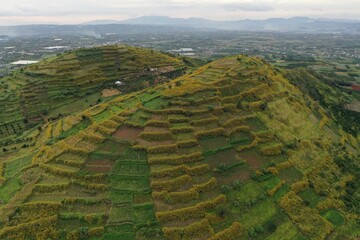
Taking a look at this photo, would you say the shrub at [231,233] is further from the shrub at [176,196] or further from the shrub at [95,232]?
the shrub at [95,232]

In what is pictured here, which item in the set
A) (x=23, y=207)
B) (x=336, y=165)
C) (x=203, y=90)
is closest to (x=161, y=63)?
(x=203, y=90)

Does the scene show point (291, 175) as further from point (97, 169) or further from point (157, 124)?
point (97, 169)

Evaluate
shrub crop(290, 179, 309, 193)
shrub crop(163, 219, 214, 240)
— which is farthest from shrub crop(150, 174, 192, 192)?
shrub crop(290, 179, 309, 193)

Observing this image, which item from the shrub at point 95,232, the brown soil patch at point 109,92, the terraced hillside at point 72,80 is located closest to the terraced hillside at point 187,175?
the shrub at point 95,232

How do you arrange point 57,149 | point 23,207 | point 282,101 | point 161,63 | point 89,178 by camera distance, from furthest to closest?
point 161,63 < point 282,101 < point 57,149 < point 89,178 < point 23,207

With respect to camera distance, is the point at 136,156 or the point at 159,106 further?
the point at 159,106

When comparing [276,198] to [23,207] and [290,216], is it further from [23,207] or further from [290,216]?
Answer: [23,207]

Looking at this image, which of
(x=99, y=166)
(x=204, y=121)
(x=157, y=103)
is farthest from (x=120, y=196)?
(x=157, y=103)
